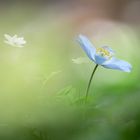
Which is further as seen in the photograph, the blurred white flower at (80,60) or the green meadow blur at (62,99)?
the blurred white flower at (80,60)

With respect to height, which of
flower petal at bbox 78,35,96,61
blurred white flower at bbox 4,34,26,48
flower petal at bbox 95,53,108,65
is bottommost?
flower petal at bbox 95,53,108,65

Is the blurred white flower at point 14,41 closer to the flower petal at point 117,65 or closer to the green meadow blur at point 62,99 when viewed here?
the green meadow blur at point 62,99

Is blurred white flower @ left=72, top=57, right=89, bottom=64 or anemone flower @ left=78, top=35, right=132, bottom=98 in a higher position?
blurred white flower @ left=72, top=57, right=89, bottom=64

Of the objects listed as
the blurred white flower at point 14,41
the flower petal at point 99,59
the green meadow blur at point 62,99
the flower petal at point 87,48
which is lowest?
the green meadow blur at point 62,99

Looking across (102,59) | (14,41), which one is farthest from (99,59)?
(14,41)

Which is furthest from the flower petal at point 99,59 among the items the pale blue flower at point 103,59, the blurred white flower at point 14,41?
the blurred white flower at point 14,41

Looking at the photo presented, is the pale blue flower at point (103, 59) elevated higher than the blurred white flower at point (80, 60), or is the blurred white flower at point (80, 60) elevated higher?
the blurred white flower at point (80, 60)

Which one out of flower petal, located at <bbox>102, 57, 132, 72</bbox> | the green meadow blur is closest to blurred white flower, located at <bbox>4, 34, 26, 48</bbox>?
the green meadow blur

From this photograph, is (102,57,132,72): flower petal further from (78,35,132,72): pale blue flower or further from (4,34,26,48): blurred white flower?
(4,34,26,48): blurred white flower

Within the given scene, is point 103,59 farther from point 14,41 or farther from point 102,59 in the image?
point 14,41
